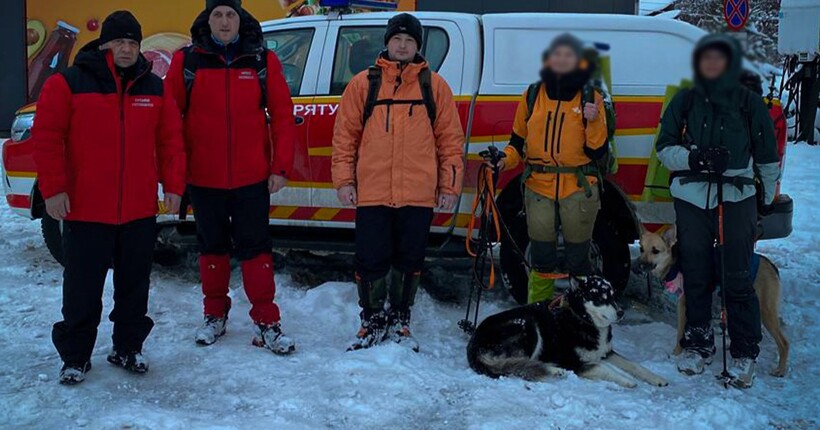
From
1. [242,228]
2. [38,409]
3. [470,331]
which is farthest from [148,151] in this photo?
[470,331]

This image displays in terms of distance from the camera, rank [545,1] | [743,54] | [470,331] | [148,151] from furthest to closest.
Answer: [545,1] → [470,331] → [148,151] → [743,54]

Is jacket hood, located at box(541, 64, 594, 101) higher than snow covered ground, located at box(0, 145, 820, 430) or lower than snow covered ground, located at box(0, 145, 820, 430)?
higher

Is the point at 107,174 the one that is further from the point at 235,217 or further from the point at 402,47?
the point at 402,47

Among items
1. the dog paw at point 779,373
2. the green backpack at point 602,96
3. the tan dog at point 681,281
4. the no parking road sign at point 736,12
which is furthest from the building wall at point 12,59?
the no parking road sign at point 736,12

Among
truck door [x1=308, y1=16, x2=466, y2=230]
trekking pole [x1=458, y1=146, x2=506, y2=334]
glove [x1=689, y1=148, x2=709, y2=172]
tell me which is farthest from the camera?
truck door [x1=308, y1=16, x2=466, y2=230]

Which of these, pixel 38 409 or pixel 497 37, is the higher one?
pixel 497 37

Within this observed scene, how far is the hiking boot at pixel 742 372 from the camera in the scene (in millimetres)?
3750

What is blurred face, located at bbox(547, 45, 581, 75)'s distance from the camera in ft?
2.60

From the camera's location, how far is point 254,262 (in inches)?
165

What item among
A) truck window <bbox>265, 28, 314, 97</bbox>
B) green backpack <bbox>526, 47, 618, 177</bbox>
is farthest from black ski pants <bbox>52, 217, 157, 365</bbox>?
green backpack <bbox>526, 47, 618, 177</bbox>

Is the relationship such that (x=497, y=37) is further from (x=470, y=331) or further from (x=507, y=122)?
(x=470, y=331)

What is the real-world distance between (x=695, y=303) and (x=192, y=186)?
2944 millimetres

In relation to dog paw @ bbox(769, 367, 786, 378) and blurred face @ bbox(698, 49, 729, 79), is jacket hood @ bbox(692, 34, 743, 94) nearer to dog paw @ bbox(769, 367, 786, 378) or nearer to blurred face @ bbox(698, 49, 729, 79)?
blurred face @ bbox(698, 49, 729, 79)

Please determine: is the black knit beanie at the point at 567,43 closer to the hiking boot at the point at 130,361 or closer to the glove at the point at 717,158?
the glove at the point at 717,158
